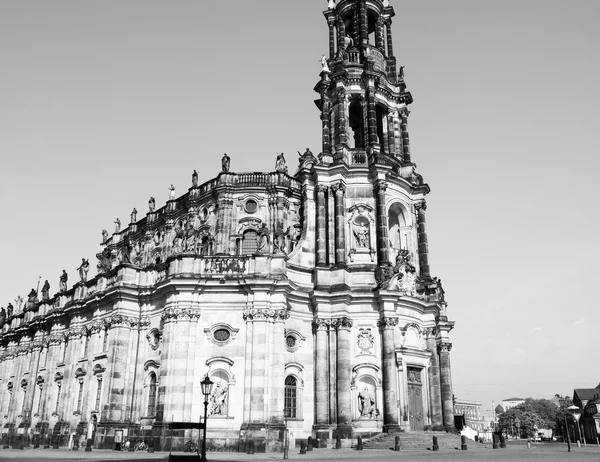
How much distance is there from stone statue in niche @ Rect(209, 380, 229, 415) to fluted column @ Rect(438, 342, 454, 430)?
1751 centimetres

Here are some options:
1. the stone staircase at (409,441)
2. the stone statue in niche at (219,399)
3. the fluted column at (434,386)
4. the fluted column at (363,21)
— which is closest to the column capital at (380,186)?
the fluted column at (434,386)

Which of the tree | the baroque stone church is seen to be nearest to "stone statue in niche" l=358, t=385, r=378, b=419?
the baroque stone church

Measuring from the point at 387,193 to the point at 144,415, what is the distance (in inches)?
893

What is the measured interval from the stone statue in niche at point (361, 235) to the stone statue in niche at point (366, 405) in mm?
10156

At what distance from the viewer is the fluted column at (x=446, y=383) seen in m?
40.9

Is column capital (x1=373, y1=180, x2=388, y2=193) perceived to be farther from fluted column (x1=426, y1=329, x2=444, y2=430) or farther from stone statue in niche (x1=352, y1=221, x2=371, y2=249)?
fluted column (x1=426, y1=329, x2=444, y2=430)

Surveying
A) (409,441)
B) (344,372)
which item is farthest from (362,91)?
(409,441)

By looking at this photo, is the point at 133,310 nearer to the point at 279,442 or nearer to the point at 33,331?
the point at 279,442

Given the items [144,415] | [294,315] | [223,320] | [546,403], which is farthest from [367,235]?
[546,403]

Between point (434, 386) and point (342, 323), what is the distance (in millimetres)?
9312

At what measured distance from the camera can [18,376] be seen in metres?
52.2

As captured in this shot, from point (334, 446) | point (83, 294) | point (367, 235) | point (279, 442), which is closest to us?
point (279, 442)

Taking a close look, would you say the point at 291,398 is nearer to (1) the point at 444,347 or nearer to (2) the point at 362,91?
(1) the point at 444,347

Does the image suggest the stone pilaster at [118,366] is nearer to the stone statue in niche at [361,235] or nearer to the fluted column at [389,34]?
the stone statue in niche at [361,235]
